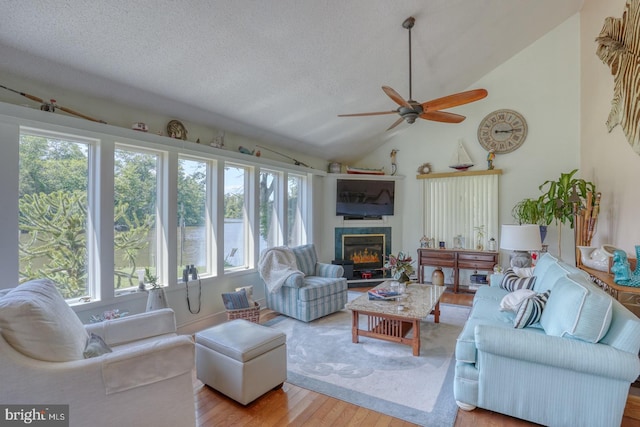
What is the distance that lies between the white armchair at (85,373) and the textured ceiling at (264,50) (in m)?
1.75

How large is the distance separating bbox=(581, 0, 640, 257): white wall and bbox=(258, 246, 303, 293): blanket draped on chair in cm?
364

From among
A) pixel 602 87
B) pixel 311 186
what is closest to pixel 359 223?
pixel 311 186

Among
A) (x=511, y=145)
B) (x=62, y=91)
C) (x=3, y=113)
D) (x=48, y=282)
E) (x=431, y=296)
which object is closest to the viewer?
(x=48, y=282)

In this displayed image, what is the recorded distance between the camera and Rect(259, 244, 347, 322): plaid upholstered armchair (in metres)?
3.72

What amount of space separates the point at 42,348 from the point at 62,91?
2244mm

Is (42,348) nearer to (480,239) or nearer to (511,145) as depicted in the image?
(480,239)

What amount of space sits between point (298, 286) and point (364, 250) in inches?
104

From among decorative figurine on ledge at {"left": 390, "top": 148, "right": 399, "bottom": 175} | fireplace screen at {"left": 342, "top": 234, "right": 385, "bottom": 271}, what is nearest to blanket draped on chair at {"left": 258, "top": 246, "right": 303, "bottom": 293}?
fireplace screen at {"left": 342, "top": 234, "right": 385, "bottom": 271}

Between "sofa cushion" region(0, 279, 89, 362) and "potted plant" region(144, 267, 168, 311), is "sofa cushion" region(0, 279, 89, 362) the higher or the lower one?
the higher one

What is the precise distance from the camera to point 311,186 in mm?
5520

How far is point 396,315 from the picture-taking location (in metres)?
2.87

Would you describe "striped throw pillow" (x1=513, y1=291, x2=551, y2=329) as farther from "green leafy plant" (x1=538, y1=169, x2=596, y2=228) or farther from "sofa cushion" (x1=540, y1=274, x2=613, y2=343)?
"green leafy plant" (x1=538, y1=169, x2=596, y2=228)

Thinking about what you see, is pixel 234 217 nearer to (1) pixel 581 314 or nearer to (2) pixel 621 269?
(1) pixel 581 314

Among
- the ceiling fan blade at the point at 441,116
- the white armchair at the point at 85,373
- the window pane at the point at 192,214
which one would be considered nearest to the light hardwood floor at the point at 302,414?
the white armchair at the point at 85,373
